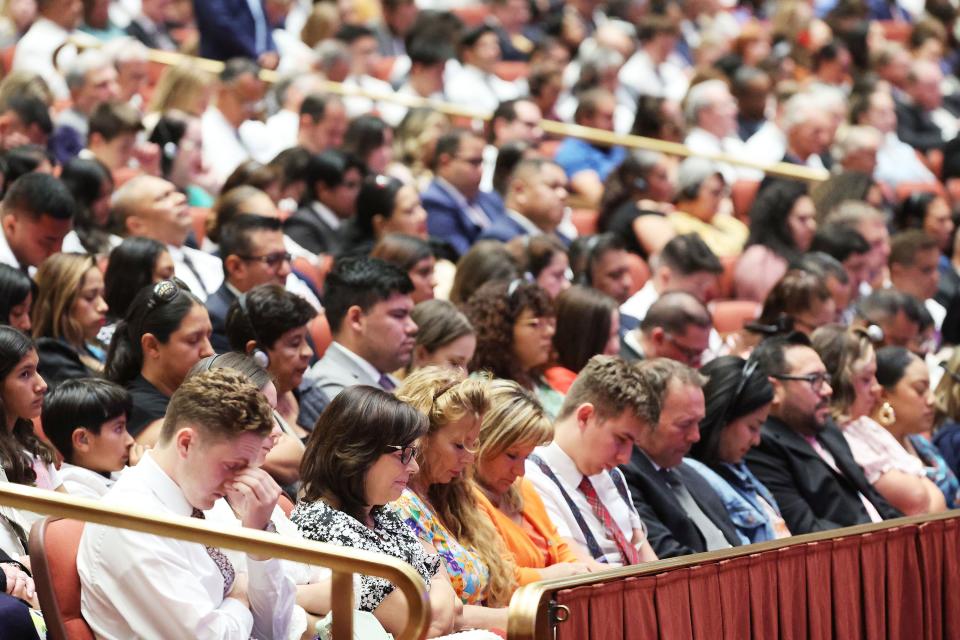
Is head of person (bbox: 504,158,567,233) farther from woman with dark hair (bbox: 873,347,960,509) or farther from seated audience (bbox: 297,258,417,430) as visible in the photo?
seated audience (bbox: 297,258,417,430)

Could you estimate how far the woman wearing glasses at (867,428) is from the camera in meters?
4.52

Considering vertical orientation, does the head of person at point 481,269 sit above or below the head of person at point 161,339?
below

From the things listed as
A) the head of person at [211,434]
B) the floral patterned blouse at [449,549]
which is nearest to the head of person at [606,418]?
the floral patterned blouse at [449,549]

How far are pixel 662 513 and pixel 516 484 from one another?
0.49 metres

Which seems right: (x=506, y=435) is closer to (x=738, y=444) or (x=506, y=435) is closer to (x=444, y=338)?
(x=444, y=338)

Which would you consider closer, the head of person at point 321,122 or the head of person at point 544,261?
the head of person at point 544,261

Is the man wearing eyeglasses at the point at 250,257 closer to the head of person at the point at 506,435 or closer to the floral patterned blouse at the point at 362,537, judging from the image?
the head of person at the point at 506,435

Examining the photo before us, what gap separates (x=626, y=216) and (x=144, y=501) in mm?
3737

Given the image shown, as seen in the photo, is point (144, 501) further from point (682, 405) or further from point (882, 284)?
point (882, 284)

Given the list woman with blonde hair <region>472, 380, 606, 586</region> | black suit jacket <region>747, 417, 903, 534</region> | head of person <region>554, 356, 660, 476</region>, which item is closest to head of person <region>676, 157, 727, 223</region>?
black suit jacket <region>747, 417, 903, 534</region>

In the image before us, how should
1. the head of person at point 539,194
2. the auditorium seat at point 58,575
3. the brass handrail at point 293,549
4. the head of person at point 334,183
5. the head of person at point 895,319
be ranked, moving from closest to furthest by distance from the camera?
the brass handrail at point 293,549 → the auditorium seat at point 58,575 → the head of person at point 895,319 → the head of person at point 334,183 → the head of person at point 539,194

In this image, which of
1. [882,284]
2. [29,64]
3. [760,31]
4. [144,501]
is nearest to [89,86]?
[29,64]

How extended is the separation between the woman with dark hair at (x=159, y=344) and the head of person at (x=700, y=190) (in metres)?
3.30

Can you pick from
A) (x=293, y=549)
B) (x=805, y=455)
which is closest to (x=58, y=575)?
(x=293, y=549)
